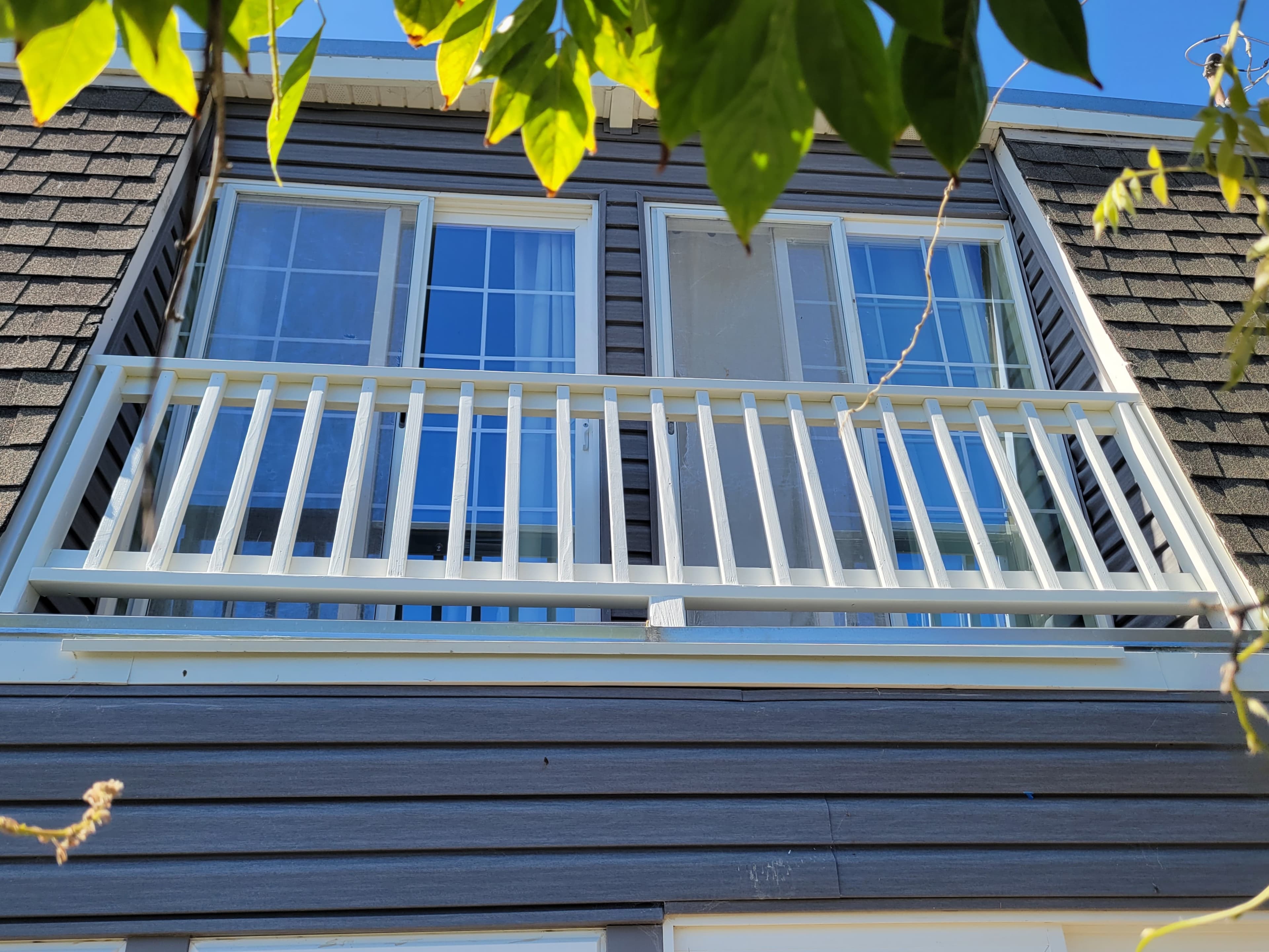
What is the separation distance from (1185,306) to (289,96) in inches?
142

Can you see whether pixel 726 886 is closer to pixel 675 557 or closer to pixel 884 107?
pixel 675 557

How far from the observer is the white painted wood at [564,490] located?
2406 millimetres

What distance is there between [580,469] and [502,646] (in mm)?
1167

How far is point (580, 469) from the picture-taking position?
11.1ft

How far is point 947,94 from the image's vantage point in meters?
0.58

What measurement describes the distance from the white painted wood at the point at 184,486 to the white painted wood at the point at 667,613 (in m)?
1.16

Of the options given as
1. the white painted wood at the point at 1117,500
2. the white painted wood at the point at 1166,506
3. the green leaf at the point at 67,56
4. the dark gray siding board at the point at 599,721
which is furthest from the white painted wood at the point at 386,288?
the green leaf at the point at 67,56

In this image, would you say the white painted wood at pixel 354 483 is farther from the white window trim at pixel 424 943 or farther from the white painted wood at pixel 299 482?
the white window trim at pixel 424 943

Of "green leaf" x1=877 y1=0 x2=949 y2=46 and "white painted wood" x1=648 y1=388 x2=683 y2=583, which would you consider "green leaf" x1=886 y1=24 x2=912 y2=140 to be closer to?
"green leaf" x1=877 y1=0 x2=949 y2=46

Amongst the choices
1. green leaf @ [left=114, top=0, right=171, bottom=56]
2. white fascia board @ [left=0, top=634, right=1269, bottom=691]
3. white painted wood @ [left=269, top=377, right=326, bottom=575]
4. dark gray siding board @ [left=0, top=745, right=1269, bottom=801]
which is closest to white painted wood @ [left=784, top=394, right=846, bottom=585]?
white fascia board @ [left=0, top=634, right=1269, bottom=691]

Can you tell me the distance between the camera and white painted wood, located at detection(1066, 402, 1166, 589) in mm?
2605

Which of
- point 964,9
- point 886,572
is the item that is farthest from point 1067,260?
point 964,9

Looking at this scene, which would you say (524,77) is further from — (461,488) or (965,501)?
(965,501)


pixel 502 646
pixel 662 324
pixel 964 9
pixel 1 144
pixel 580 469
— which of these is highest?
pixel 1 144
